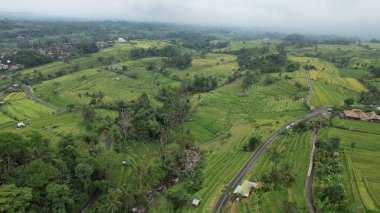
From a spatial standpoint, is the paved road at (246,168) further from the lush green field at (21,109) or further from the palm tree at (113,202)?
the lush green field at (21,109)

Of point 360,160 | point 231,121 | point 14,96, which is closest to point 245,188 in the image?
point 360,160

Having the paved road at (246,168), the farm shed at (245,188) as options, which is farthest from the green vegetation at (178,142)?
the farm shed at (245,188)

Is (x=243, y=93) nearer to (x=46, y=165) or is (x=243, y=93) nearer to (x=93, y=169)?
(x=93, y=169)

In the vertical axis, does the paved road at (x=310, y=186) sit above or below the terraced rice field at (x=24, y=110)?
above

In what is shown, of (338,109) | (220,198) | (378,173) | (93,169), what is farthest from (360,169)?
(93,169)

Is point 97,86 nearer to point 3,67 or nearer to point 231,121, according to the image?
point 3,67

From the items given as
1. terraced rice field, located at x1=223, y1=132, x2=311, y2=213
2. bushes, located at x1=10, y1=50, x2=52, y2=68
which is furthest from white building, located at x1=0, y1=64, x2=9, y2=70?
terraced rice field, located at x1=223, y1=132, x2=311, y2=213

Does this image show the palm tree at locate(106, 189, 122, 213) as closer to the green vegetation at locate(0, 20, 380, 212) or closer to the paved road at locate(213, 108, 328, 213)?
the green vegetation at locate(0, 20, 380, 212)
